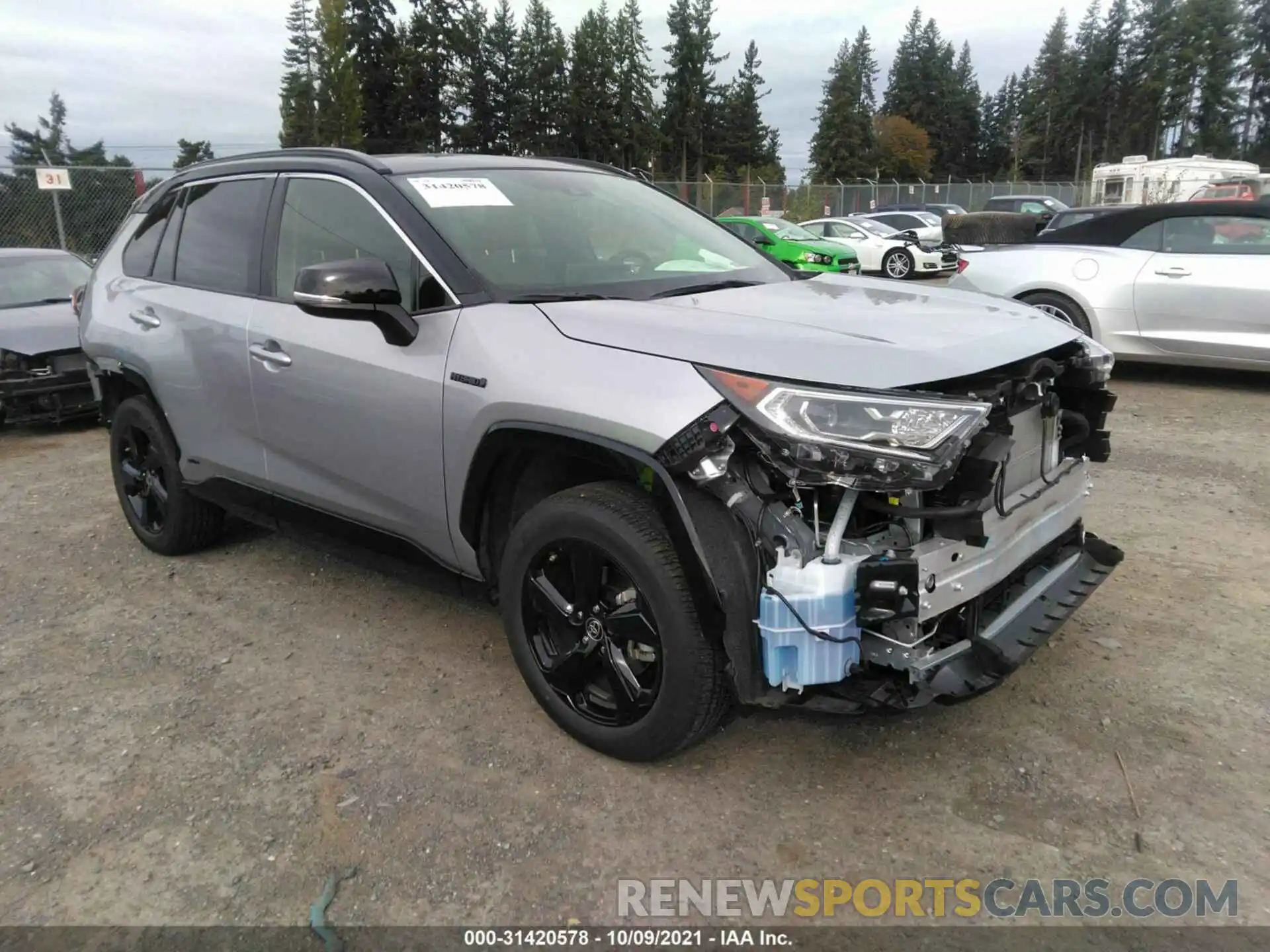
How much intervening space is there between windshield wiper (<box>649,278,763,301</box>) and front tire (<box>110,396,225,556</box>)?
2.53 metres

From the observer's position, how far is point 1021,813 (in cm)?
257

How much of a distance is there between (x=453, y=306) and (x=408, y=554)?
92 cm

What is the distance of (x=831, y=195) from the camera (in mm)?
40125

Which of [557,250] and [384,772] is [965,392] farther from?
[384,772]

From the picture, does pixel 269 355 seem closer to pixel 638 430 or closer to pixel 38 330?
pixel 638 430

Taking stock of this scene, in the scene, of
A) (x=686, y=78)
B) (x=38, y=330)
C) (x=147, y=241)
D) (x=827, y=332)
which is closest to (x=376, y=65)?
(x=686, y=78)

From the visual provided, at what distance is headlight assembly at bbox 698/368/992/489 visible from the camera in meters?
2.19

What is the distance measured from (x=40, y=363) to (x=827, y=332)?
7.32m

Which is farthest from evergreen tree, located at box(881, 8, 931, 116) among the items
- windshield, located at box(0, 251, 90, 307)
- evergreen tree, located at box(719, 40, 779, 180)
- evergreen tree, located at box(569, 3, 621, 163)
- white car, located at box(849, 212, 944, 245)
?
windshield, located at box(0, 251, 90, 307)

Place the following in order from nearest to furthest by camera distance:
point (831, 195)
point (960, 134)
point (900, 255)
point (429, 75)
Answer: point (900, 255) → point (831, 195) → point (429, 75) → point (960, 134)

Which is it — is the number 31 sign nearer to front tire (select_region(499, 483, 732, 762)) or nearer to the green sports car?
the green sports car

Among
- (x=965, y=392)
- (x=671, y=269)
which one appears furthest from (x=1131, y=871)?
(x=671, y=269)

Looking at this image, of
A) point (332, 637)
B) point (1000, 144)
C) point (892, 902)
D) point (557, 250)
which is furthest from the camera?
point (1000, 144)

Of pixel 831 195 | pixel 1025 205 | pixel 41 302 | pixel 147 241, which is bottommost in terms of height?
pixel 41 302
